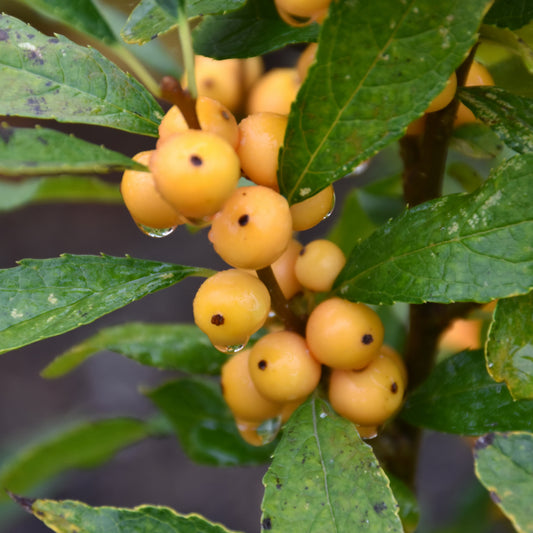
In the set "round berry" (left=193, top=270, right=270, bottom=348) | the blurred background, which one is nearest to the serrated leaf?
"round berry" (left=193, top=270, right=270, bottom=348)

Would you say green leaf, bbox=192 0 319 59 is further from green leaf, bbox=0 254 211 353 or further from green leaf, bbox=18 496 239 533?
green leaf, bbox=18 496 239 533

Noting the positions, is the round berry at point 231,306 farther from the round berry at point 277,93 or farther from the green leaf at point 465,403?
the round berry at point 277,93

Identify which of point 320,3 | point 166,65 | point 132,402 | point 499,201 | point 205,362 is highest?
point 320,3

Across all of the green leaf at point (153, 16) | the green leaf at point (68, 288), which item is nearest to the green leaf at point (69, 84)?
the green leaf at point (153, 16)

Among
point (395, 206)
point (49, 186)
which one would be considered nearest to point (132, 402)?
point (49, 186)

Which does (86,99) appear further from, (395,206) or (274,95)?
(395,206)

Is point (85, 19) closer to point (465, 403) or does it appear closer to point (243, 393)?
point (243, 393)

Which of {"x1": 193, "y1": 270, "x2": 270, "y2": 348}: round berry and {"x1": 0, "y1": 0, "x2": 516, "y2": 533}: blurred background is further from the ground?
{"x1": 193, "y1": 270, "x2": 270, "y2": 348}: round berry
